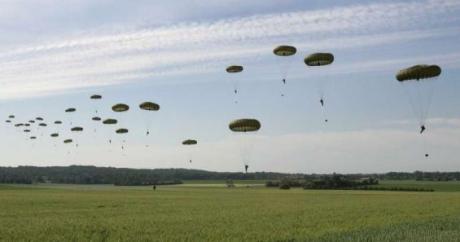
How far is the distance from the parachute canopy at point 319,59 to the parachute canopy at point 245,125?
6786 mm

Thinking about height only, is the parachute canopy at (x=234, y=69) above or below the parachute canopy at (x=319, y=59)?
above

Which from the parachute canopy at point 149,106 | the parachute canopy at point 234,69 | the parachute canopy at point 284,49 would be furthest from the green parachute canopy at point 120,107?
the parachute canopy at point 284,49

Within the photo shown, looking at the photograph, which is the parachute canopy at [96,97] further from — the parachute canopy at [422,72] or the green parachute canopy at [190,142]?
the parachute canopy at [422,72]

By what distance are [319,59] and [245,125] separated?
8.42 meters

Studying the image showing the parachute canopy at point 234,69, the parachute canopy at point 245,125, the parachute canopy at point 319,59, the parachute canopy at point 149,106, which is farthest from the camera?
the parachute canopy at point 149,106

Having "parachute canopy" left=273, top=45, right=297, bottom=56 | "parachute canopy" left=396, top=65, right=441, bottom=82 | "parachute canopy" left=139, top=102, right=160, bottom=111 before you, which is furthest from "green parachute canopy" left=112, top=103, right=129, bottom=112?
"parachute canopy" left=396, top=65, right=441, bottom=82

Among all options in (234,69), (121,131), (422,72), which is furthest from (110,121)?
(422,72)

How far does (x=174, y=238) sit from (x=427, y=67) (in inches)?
956

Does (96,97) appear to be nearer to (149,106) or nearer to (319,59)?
(149,106)

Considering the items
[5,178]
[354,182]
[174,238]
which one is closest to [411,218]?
[174,238]

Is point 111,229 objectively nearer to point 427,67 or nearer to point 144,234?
point 144,234

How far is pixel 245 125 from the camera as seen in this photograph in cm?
4878

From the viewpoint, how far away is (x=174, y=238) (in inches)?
1022

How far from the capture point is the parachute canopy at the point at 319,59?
Result: 48.0 m
